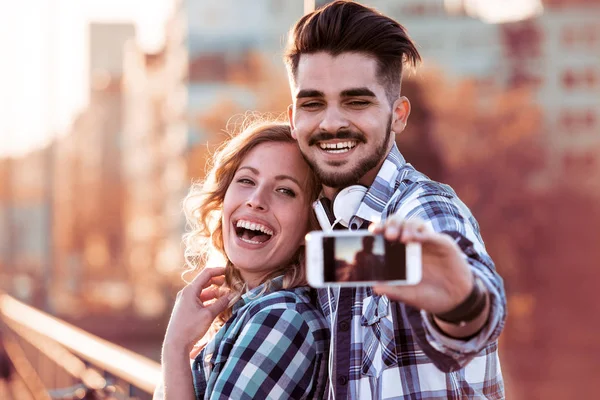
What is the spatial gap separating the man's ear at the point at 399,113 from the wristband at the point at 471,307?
3.45 ft

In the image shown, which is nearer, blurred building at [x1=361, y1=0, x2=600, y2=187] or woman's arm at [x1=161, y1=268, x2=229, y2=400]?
woman's arm at [x1=161, y1=268, x2=229, y2=400]

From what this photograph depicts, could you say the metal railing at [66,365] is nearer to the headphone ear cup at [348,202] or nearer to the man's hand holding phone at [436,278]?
the headphone ear cup at [348,202]

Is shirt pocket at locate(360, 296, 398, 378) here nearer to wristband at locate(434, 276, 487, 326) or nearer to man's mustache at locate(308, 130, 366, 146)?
wristband at locate(434, 276, 487, 326)

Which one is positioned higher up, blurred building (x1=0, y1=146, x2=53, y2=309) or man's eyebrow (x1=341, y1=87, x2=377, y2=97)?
man's eyebrow (x1=341, y1=87, x2=377, y2=97)

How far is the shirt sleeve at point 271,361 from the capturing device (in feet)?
8.82

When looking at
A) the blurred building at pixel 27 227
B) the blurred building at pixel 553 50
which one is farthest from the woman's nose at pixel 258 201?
the blurred building at pixel 553 50

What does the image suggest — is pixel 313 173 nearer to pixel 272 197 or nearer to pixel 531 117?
pixel 272 197

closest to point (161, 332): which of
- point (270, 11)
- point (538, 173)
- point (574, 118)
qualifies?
point (538, 173)

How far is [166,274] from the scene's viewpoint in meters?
52.3

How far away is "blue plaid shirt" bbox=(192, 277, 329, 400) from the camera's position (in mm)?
2695

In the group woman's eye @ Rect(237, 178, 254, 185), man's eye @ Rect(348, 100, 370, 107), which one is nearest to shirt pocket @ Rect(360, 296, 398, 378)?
man's eye @ Rect(348, 100, 370, 107)

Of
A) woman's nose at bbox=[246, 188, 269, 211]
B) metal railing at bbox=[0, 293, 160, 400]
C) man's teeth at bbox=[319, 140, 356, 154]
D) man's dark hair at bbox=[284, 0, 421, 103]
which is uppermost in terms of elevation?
man's dark hair at bbox=[284, 0, 421, 103]

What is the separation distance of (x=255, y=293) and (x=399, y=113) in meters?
0.76

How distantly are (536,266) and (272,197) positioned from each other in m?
29.3
